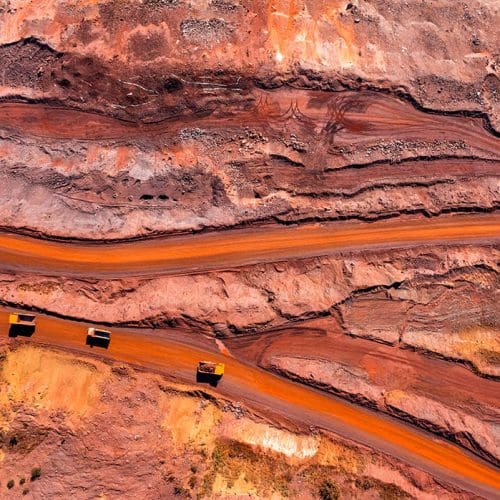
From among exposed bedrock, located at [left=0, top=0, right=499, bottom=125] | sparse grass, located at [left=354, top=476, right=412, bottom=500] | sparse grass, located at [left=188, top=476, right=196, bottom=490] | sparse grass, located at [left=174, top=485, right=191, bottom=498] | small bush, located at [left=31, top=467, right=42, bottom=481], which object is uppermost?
exposed bedrock, located at [left=0, top=0, right=499, bottom=125]

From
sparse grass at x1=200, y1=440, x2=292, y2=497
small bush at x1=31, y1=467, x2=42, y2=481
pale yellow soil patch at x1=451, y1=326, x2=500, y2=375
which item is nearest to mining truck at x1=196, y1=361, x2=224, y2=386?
sparse grass at x1=200, y1=440, x2=292, y2=497

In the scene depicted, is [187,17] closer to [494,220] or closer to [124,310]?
[124,310]

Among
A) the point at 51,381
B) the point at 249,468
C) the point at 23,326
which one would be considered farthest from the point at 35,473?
the point at 249,468

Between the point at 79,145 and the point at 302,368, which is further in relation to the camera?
the point at 79,145

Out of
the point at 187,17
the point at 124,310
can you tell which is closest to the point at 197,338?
the point at 124,310

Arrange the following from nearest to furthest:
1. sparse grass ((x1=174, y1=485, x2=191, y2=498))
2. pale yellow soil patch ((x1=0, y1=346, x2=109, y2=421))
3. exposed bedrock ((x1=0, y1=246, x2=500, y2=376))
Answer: sparse grass ((x1=174, y1=485, x2=191, y2=498)), pale yellow soil patch ((x1=0, y1=346, x2=109, y2=421)), exposed bedrock ((x1=0, y1=246, x2=500, y2=376))

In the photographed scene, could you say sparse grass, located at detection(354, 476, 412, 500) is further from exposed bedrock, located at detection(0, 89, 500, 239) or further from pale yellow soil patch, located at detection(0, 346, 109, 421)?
exposed bedrock, located at detection(0, 89, 500, 239)
